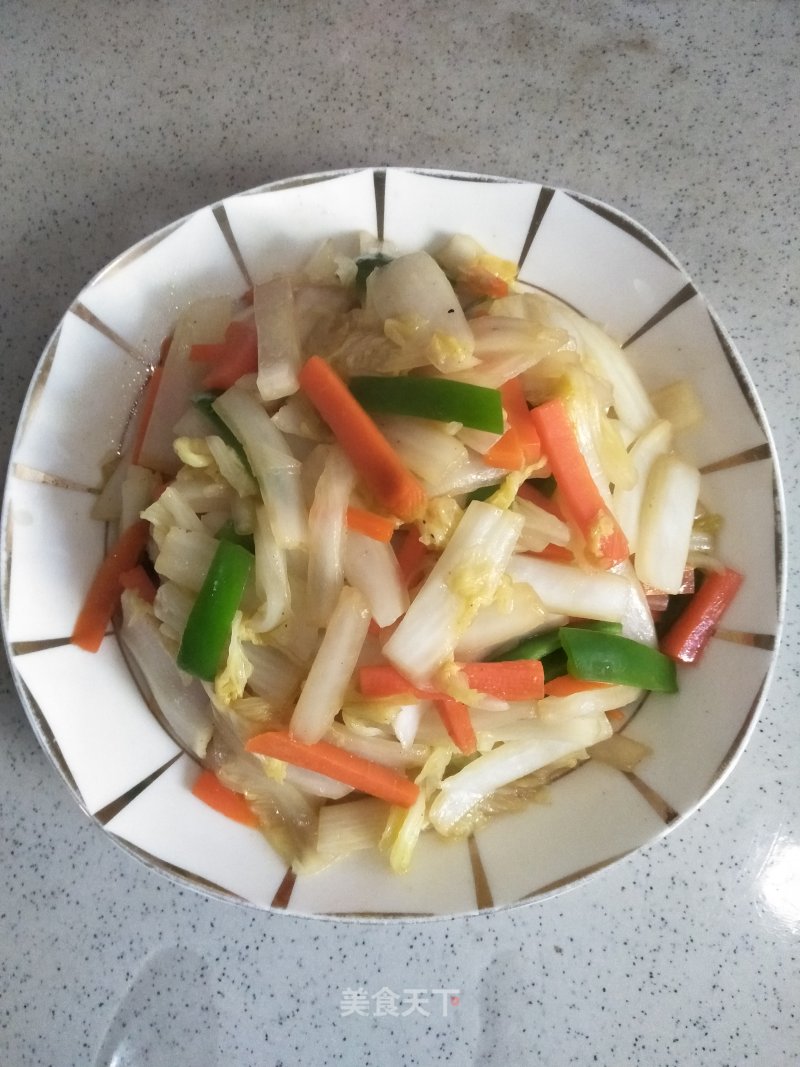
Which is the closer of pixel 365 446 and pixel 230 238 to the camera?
pixel 365 446

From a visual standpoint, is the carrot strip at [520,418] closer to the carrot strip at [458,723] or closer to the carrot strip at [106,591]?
the carrot strip at [458,723]

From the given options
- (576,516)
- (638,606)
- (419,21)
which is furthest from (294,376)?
(419,21)

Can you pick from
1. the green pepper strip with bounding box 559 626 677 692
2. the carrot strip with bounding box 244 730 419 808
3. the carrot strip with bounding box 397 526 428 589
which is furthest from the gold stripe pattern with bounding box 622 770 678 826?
the carrot strip with bounding box 397 526 428 589

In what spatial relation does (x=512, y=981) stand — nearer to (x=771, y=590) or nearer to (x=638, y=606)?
(x=638, y=606)

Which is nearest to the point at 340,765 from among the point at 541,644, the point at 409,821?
the point at 409,821

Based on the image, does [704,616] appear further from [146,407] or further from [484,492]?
[146,407]
